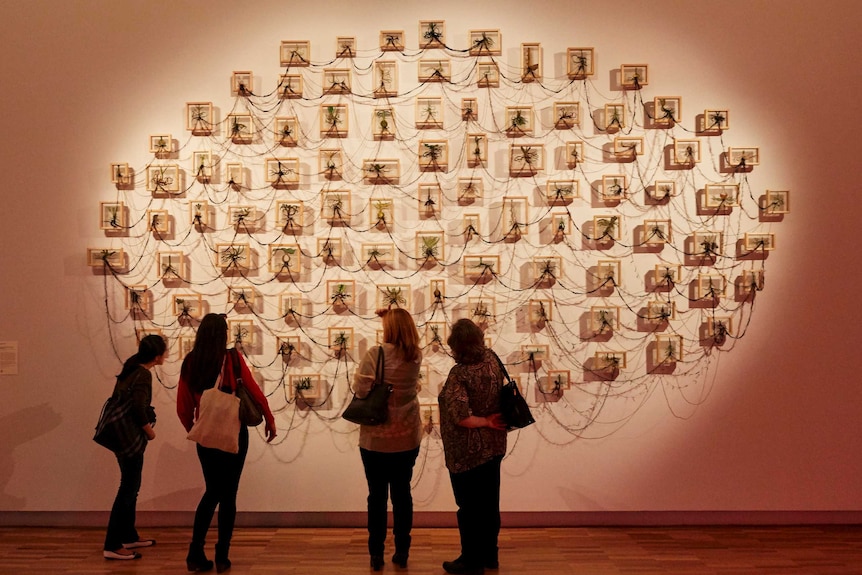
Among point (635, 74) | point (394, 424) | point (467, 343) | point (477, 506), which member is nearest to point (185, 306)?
point (394, 424)

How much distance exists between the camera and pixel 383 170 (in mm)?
4855

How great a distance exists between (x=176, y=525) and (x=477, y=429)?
7.99 ft

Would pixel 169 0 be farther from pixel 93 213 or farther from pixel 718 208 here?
pixel 718 208

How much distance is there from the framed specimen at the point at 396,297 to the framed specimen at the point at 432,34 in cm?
164

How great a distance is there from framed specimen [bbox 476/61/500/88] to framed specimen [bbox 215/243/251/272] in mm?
1932

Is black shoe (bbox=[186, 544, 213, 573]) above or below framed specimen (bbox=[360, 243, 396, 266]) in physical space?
below

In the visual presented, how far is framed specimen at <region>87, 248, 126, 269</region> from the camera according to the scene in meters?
4.88

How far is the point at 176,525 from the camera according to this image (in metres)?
4.83

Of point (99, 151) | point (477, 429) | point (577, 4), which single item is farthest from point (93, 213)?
point (577, 4)

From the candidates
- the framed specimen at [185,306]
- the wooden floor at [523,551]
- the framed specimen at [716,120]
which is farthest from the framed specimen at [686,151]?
the framed specimen at [185,306]

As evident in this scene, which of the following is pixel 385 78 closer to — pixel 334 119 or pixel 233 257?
pixel 334 119

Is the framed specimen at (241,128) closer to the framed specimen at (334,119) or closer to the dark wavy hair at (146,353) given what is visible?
the framed specimen at (334,119)

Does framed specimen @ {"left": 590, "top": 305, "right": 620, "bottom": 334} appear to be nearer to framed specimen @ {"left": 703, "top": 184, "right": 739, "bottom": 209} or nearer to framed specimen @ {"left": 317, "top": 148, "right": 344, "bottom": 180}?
framed specimen @ {"left": 703, "top": 184, "right": 739, "bottom": 209}

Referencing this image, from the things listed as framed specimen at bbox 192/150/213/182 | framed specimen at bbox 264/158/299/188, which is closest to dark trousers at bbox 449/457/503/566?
framed specimen at bbox 264/158/299/188
